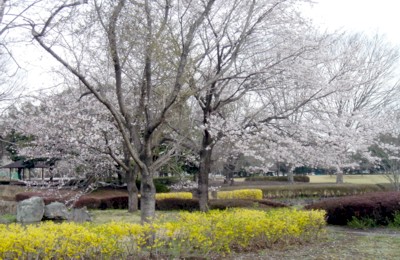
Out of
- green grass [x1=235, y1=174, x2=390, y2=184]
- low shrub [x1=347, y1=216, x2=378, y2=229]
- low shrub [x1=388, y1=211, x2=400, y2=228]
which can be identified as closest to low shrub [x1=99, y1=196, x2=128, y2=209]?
low shrub [x1=347, y1=216, x2=378, y2=229]

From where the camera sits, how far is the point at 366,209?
11.8 m

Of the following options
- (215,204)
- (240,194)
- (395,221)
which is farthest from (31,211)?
(240,194)

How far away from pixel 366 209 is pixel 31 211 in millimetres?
10323

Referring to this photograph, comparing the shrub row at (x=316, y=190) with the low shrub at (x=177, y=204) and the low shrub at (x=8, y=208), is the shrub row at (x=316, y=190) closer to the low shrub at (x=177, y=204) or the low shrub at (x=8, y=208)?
the low shrub at (x=177, y=204)

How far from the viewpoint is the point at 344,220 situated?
12234 mm

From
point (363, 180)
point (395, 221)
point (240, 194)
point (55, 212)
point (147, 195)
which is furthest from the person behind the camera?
point (363, 180)

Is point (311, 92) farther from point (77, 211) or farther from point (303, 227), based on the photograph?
point (77, 211)

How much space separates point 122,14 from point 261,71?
13.2ft

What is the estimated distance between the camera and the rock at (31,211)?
13961mm

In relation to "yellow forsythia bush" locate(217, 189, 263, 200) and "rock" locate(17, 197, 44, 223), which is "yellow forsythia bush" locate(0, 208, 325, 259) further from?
"yellow forsythia bush" locate(217, 189, 263, 200)

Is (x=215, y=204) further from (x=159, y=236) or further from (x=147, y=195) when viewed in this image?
(x=159, y=236)

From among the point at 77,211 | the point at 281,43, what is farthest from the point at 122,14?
the point at 77,211

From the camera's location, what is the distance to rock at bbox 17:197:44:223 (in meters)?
14.0

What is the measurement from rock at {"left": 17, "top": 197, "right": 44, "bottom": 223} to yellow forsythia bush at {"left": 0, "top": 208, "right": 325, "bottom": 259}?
A: 7.31 meters
